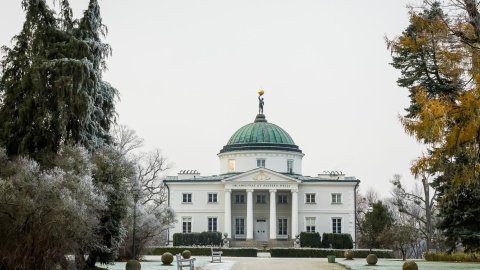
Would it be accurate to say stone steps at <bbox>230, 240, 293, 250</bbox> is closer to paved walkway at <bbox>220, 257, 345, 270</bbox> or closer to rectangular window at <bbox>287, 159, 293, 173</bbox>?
rectangular window at <bbox>287, 159, 293, 173</bbox>

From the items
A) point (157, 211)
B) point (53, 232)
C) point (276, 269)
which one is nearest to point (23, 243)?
point (53, 232)

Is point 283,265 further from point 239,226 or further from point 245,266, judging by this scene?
point 239,226

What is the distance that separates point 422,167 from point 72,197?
38.3 ft

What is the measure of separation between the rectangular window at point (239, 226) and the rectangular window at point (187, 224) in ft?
17.0

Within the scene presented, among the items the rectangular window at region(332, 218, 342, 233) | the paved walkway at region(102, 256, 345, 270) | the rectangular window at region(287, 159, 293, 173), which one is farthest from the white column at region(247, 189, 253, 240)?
the paved walkway at region(102, 256, 345, 270)

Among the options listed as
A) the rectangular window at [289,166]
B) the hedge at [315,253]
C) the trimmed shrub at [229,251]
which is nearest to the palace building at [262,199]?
the rectangular window at [289,166]

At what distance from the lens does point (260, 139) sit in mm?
77250

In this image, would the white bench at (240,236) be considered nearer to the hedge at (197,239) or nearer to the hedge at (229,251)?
the hedge at (197,239)

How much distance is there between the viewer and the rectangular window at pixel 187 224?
73312 mm

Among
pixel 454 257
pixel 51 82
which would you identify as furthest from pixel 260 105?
pixel 51 82

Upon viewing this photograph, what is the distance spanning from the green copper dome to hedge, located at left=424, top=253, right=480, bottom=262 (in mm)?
30810

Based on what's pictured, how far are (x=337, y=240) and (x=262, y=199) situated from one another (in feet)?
35.9

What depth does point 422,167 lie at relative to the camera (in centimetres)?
1853

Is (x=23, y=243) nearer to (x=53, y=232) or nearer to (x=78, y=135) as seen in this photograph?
(x=53, y=232)
